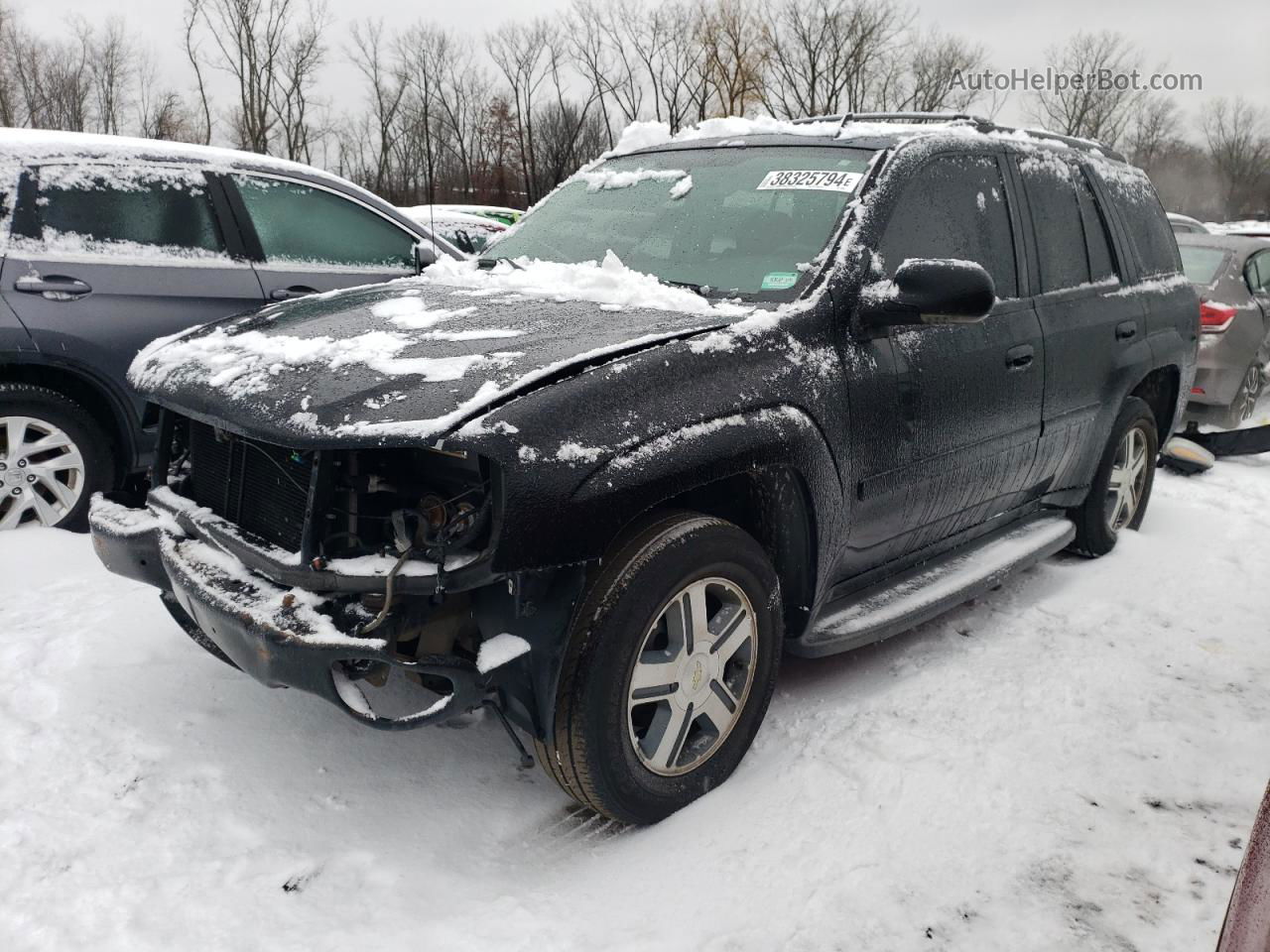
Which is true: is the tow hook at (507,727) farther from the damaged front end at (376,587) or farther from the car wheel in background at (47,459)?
the car wheel in background at (47,459)

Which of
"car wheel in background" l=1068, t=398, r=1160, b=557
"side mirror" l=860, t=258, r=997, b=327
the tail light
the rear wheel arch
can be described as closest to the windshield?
"side mirror" l=860, t=258, r=997, b=327

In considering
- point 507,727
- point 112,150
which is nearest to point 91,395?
point 112,150

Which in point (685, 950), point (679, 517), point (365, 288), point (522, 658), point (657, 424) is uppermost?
point (365, 288)

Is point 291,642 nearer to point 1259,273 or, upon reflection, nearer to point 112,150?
point 112,150

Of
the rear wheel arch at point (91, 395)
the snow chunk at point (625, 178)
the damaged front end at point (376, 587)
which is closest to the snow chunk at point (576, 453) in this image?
the damaged front end at point (376, 587)

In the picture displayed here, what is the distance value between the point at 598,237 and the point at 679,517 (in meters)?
1.42

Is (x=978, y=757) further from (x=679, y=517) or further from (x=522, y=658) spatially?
(x=522, y=658)

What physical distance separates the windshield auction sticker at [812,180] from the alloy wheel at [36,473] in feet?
10.4

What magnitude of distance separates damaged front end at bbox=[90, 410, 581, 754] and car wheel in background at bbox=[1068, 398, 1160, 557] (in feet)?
10.8

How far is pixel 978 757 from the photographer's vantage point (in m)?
3.06

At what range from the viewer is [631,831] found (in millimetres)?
2697

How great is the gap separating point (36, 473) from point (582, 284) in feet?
8.83

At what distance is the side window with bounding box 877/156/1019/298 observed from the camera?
3.37 metres

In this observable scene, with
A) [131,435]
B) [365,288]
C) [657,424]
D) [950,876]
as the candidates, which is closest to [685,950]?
[950,876]
